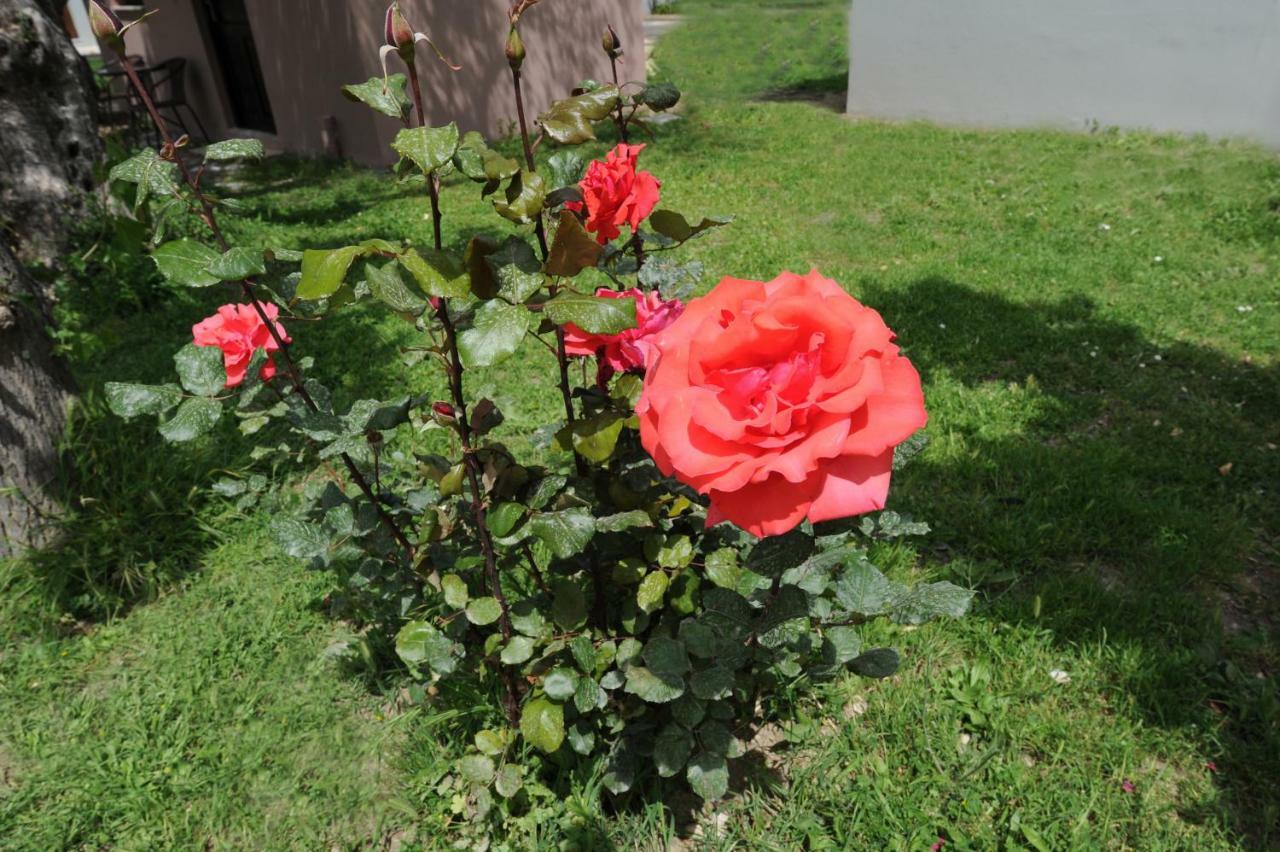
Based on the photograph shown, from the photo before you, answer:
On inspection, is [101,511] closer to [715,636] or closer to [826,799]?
[715,636]

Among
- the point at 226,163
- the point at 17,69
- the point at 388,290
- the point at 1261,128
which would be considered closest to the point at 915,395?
the point at 388,290

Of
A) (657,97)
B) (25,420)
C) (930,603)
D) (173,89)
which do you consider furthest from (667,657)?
(173,89)

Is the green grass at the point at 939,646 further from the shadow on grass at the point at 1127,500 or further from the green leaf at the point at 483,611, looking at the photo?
the green leaf at the point at 483,611

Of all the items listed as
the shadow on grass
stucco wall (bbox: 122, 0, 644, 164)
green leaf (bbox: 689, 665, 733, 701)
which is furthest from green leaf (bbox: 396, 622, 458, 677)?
stucco wall (bbox: 122, 0, 644, 164)

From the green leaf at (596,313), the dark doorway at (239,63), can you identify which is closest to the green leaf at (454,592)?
the green leaf at (596,313)

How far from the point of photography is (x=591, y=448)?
116cm

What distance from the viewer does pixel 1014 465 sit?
118 inches

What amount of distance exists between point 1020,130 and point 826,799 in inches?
309

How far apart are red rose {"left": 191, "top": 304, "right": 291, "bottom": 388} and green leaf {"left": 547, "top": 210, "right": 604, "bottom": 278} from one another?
0.70 metres

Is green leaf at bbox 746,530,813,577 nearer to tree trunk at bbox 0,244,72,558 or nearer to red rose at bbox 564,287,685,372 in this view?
red rose at bbox 564,287,685,372

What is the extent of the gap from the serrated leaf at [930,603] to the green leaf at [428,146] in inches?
40.7

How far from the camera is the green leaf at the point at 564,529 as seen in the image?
117 centimetres

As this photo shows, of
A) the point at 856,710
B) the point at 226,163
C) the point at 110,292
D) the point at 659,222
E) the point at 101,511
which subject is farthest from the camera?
the point at 226,163

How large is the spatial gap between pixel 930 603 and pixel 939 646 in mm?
1032
